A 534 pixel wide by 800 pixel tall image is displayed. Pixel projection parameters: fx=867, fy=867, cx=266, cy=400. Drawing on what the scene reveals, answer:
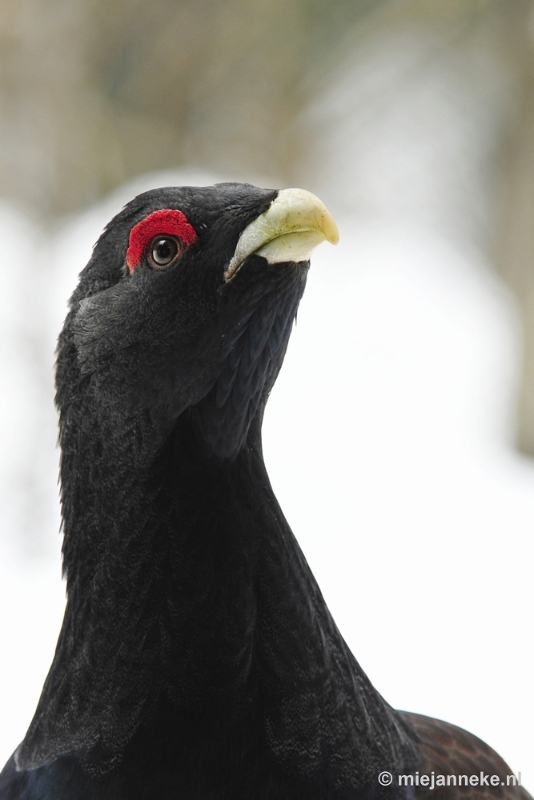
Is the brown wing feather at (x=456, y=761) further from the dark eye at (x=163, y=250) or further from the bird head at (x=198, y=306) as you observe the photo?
the dark eye at (x=163, y=250)

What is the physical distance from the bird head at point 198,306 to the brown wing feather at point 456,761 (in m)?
0.79

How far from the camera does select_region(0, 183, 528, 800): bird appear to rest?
150 centimetres

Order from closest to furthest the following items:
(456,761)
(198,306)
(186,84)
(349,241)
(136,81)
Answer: (198,306)
(456,761)
(136,81)
(186,84)
(349,241)

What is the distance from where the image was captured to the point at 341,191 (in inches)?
238

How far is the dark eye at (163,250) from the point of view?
1.48 meters

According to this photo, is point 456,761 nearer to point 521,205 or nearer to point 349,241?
point 521,205

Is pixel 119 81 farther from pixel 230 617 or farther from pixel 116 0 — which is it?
pixel 230 617

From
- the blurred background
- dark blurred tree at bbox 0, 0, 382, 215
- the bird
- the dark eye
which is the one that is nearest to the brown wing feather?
the bird

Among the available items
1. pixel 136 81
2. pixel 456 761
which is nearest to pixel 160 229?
pixel 456 761

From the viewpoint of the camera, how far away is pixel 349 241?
633cm

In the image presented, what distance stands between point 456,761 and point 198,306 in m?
1.12

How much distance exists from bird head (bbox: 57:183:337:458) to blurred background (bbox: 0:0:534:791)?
2.51 m

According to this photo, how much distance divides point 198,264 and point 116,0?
419cm

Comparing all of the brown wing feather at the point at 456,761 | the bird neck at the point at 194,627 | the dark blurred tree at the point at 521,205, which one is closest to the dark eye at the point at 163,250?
the bird neck at the point at 194,627
